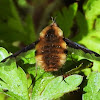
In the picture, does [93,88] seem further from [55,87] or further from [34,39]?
[34,39]

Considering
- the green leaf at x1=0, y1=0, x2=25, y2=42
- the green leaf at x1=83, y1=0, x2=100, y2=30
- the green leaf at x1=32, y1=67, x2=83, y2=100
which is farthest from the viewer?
the green leaf at x1=0, y1=0, x2=25, y2=42

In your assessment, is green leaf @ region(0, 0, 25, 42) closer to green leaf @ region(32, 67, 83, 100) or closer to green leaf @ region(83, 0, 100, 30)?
green leaf @ region(83, 0, 100, 30)

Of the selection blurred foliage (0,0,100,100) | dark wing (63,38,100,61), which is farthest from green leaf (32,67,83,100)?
dark wing (63,38,100,61)

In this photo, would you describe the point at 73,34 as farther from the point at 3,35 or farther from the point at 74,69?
the point at 74,69

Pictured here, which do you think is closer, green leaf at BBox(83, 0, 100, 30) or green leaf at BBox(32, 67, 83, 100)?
green leaf at BBox(32, 67, 83, 100)

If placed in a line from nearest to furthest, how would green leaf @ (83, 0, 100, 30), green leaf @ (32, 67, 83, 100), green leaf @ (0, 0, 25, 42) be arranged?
green leaf @ (32, 67, 83, 100) < green leaf @ (83, 0, 100, 30) < green leaf @ (0, 0, 25, 42)

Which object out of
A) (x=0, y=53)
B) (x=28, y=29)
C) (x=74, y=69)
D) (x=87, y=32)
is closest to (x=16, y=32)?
(x=28, y=29)

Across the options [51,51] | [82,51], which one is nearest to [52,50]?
[51,51]
